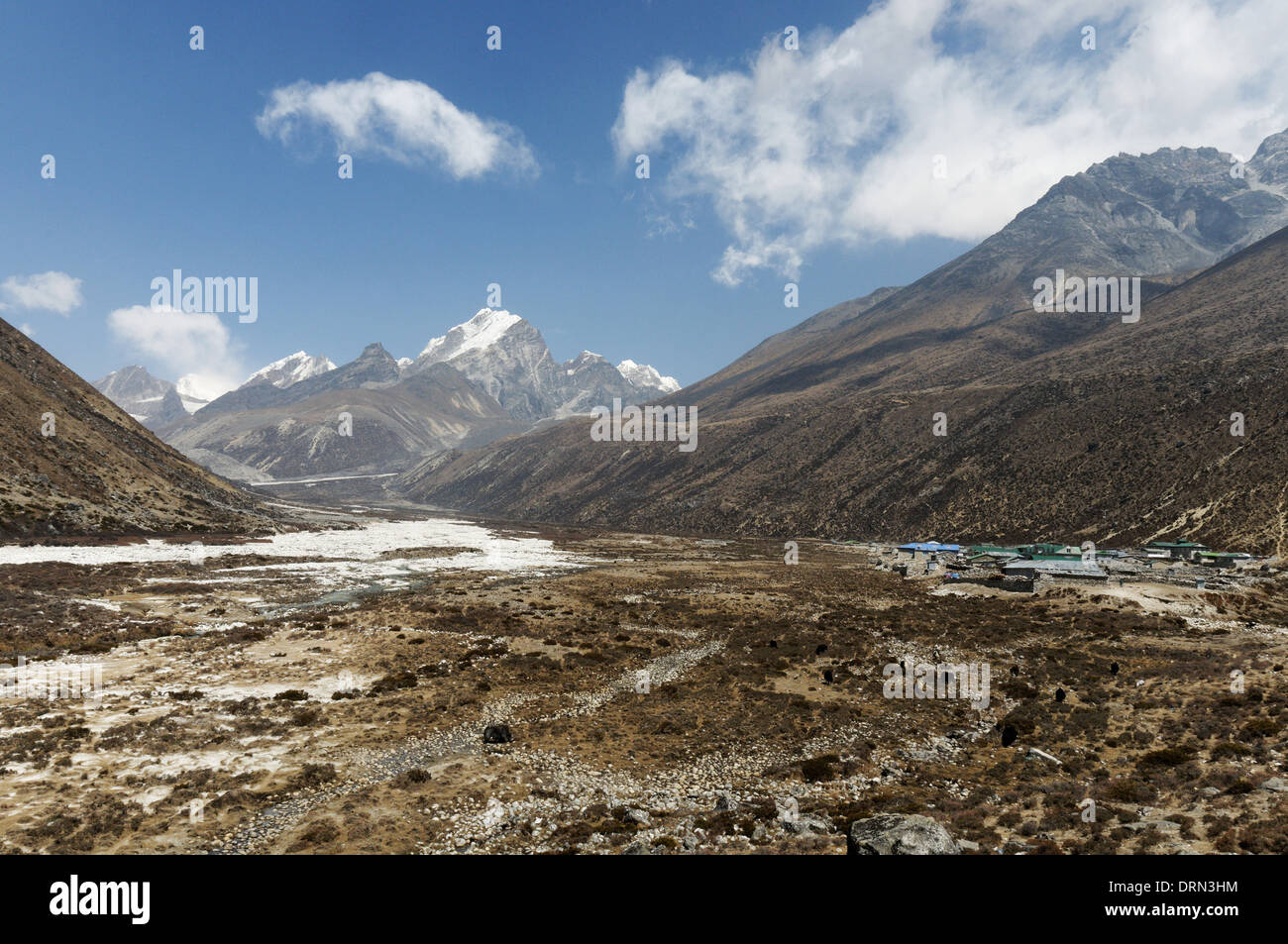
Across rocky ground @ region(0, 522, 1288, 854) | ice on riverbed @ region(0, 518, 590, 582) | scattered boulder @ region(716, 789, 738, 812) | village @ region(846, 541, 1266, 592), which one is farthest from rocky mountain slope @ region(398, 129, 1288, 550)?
scattered boulder @ region(716, 789, 738, 812)

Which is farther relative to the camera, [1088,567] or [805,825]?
[1088,567]

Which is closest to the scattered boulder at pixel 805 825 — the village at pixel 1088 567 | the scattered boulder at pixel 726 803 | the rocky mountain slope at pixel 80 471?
the scattered boulder at pixel 726 803

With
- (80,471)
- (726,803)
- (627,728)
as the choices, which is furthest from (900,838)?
(80,471)

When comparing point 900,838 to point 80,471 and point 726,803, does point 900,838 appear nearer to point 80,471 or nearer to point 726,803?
point 726,803

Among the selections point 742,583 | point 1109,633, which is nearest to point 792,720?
point 1109,633

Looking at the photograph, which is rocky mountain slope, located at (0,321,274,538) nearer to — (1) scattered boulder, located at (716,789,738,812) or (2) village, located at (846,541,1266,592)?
(1) scattered boulder, located at (716,789,738,812)
